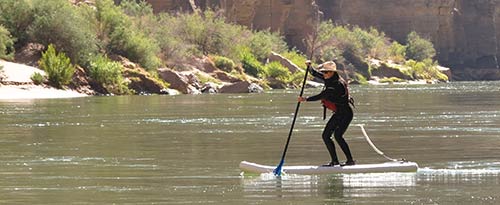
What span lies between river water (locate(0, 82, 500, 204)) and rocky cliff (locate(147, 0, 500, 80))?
9461cm

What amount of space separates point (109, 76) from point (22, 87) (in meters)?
8.64

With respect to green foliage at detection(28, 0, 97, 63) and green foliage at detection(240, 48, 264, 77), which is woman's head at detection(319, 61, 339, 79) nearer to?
green foliage at detection(28, 0, 97, 63)

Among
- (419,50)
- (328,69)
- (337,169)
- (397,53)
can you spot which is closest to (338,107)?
(328,69)

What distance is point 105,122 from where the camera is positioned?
37.3m

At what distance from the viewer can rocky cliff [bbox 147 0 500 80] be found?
450 ft

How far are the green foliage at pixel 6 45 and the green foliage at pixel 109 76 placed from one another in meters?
4.82

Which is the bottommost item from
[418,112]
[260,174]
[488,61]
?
[488,61]

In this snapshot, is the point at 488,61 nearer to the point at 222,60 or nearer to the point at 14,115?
the point at 222,60

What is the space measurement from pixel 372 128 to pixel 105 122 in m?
8.20

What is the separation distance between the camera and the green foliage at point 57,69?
71062 millimetres

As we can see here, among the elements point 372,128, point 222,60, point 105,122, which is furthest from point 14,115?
point 222,60

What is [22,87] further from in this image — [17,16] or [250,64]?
[250,64]

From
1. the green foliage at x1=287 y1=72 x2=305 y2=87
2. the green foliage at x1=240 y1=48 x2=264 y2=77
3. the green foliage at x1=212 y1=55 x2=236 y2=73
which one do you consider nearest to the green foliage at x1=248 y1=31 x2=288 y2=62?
the green foliage at x1=240 y1=48 x2=264 y2=77

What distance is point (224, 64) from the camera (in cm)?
9606
